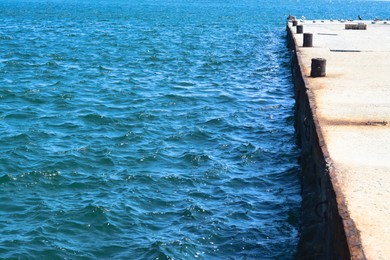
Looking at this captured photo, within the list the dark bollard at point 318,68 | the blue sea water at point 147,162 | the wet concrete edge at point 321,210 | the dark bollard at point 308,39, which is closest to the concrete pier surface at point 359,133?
the wet concrete edge at point 321,210

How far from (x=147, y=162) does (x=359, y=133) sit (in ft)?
17.6

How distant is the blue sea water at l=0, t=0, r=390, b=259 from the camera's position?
1069cm

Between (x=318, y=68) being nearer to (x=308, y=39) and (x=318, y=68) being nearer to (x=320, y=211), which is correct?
(x=320, y=211)

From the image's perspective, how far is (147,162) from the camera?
578 inches

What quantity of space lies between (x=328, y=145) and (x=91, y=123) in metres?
9.40

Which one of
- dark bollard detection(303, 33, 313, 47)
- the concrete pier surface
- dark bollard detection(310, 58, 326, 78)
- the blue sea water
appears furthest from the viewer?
dark bollard detection(303, 33, 313, 47)

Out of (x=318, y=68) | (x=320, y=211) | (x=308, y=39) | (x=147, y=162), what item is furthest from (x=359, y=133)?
(x=308, y=39)

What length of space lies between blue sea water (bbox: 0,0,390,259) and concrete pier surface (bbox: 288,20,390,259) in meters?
1.71

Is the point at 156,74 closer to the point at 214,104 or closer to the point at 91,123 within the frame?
the point at 214,104

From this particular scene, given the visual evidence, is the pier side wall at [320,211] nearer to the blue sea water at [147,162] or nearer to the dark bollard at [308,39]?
the blue sea water at [147,162]

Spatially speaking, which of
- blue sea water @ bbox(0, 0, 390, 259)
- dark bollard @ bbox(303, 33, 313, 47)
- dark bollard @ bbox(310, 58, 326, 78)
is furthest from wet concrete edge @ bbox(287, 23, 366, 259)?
dark bollard @ bbox(303, 33, 313, 47)

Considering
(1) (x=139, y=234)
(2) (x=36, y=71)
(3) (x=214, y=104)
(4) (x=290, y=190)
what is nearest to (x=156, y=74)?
(2) (x=36, y=71)

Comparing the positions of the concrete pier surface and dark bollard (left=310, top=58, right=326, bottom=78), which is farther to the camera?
dark bollard (left=310, top=58, right=326, bottom=78)

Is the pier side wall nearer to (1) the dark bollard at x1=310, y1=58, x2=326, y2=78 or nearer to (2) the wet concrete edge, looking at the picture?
(2) the wet concrete edge
